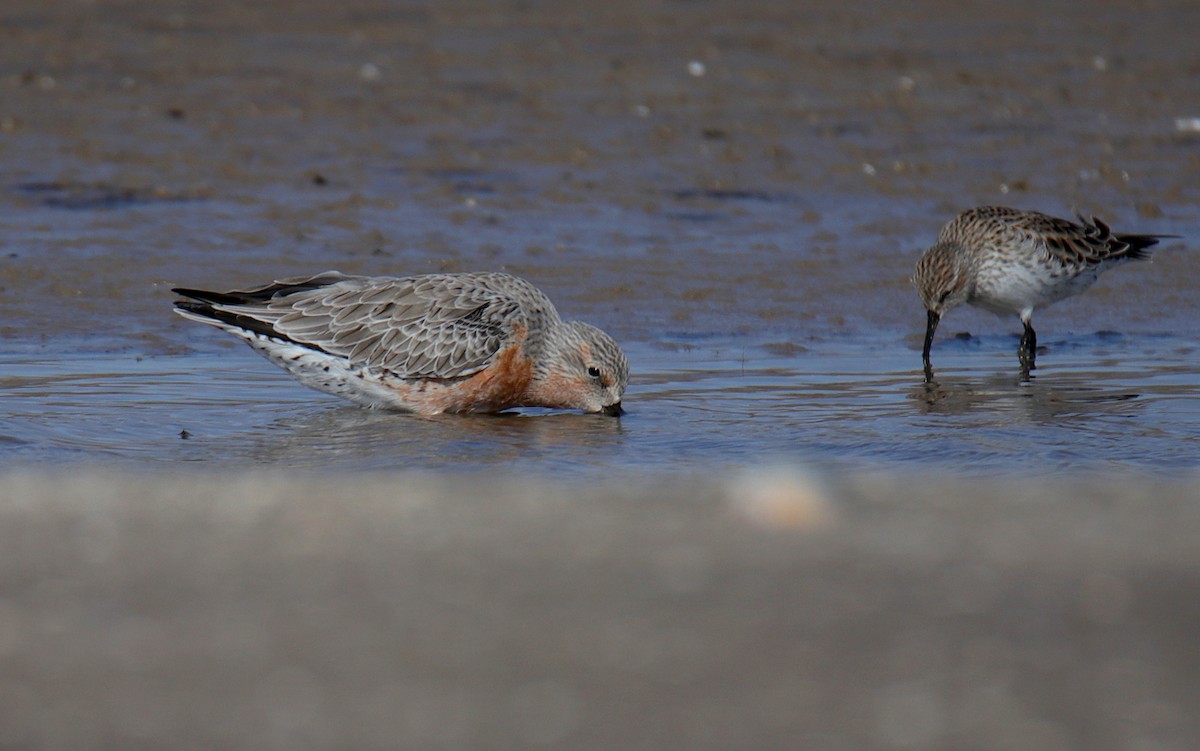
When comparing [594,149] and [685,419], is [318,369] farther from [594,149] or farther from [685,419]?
[594,149]

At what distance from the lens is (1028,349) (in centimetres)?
1070

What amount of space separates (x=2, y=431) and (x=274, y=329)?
1.60 m

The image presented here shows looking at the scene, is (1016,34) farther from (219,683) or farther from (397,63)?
(219,683)

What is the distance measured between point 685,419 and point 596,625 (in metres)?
4.15

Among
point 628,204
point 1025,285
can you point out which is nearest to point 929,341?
point 1025,285

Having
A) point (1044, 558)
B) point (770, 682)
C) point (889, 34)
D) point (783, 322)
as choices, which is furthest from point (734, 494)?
point (889, 34)

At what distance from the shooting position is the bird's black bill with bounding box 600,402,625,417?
894cm

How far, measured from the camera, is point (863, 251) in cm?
1291

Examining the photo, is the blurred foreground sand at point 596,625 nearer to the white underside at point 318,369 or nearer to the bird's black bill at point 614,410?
the bird's black bill at point 614,410

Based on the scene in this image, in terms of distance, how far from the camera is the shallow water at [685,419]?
25.4 ft

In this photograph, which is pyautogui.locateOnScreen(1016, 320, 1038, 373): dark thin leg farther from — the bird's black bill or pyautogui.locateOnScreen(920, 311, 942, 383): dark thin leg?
the bird's black bill

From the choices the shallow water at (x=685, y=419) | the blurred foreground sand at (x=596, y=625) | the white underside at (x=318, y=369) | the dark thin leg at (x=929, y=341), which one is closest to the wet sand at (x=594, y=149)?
the dark thin leg at (x=929, y=341)

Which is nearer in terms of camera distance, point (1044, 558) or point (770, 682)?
point (770, 682)

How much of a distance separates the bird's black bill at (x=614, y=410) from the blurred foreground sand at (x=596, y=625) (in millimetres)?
2724
